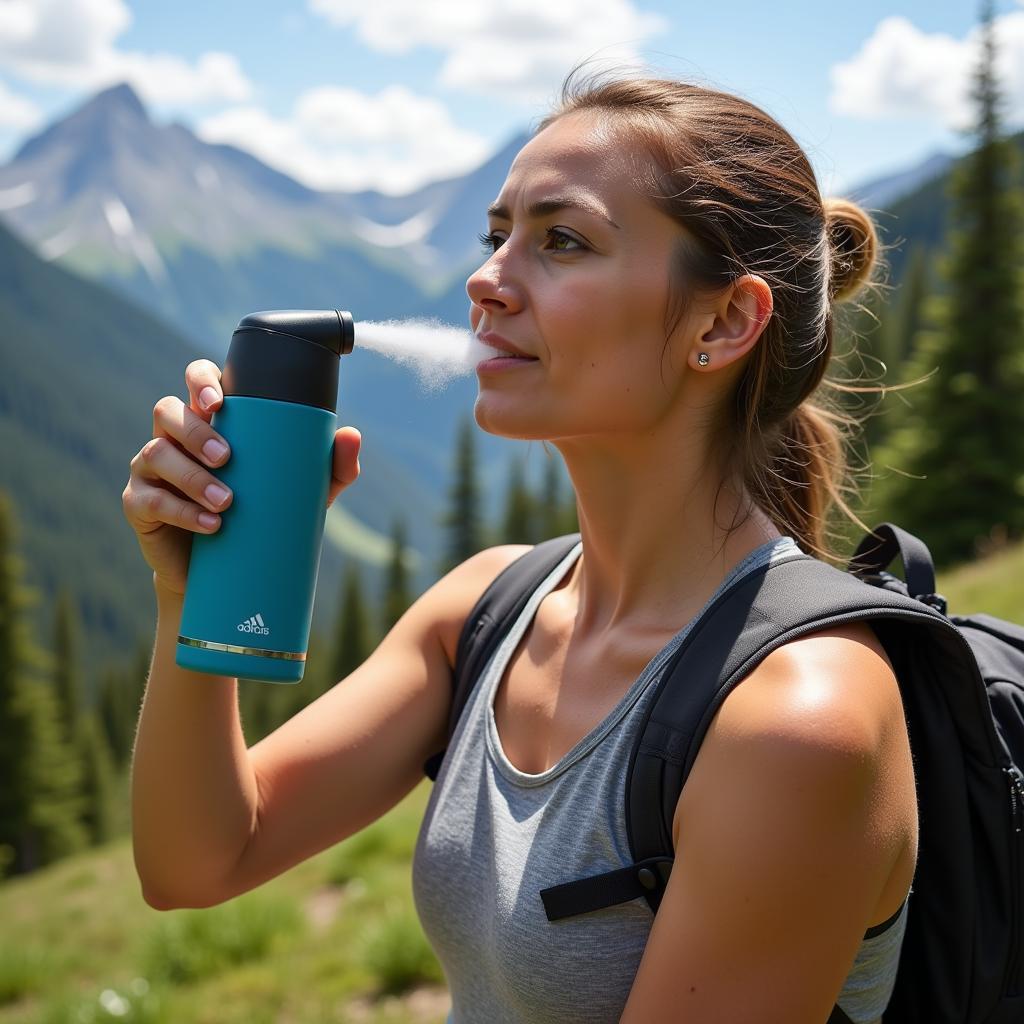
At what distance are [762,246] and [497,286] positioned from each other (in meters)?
0.63

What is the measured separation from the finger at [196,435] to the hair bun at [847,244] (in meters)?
1.57

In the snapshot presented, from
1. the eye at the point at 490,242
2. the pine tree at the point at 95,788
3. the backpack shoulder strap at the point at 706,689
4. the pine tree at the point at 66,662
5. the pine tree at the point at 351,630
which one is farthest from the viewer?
the pine tree at the point at 66,662

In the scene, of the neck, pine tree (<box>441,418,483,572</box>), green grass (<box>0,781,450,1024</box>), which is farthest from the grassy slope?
pine tree (<box>441,418,483,572</box>)

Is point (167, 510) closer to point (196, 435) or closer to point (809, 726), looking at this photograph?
point (196, 435)

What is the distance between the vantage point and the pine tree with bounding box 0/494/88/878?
48.9 metres

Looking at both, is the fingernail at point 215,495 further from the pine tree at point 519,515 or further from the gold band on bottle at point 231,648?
the pine tree at point 519,515

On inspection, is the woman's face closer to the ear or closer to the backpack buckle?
the ear

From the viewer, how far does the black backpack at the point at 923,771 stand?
1941mm

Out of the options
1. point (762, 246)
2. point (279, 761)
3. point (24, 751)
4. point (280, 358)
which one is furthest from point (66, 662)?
point (762, 246)

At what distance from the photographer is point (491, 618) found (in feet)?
9.10

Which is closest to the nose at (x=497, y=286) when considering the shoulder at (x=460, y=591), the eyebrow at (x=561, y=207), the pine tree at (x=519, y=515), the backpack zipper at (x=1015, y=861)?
the eyebrow at (x=561, y=207)

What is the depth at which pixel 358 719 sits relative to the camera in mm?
2752

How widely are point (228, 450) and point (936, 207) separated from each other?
15734cm

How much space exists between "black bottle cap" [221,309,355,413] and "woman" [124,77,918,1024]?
8 cm
